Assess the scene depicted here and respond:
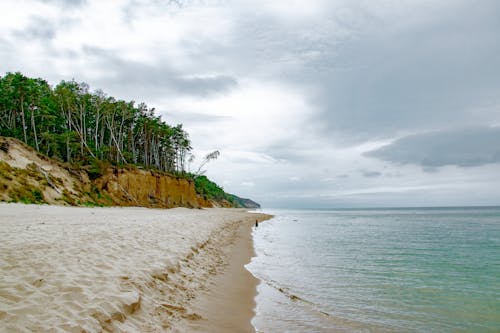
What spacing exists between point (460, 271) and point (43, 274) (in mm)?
14763

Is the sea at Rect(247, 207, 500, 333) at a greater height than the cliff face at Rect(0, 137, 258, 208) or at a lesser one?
lesser

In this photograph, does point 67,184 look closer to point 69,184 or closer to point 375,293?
point 69,184

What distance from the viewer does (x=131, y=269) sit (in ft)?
22.1

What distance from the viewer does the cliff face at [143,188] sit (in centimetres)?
3844

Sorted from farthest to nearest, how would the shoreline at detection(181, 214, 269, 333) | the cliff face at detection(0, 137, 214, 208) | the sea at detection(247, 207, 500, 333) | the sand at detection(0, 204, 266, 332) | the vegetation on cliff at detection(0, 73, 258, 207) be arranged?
the vegetation on cliff at detection(0, 73, 258, 207)
the cliff face at detection(0, 137, 214, 208)
the sea at detection(247, 207, 500, 333)
the shoreline at detection(181, 214, 269, 333)
the sand at detection(0, 204, 266, 332)

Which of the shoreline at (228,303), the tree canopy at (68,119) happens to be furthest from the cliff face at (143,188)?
the shoreline at (228,303)

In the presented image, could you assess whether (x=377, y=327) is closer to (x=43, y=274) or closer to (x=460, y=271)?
(x=43, y=274)

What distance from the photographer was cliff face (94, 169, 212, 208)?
38.4 m

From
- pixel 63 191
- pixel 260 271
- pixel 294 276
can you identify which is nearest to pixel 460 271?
pixel 294 276

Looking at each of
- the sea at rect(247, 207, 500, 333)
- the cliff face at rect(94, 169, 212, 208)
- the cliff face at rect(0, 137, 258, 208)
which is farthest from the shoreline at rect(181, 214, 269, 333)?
the cliff face at rect(94, 169, 212, 208)

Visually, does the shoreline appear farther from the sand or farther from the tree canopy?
the tree canopy

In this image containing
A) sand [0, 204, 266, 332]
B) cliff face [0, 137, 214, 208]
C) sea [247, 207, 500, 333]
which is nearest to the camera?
sand [0, 204, 266, 332]

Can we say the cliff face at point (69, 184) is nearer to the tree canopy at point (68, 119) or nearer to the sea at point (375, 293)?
the tree canopy at point (68, 119)

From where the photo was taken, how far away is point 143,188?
144 ft
